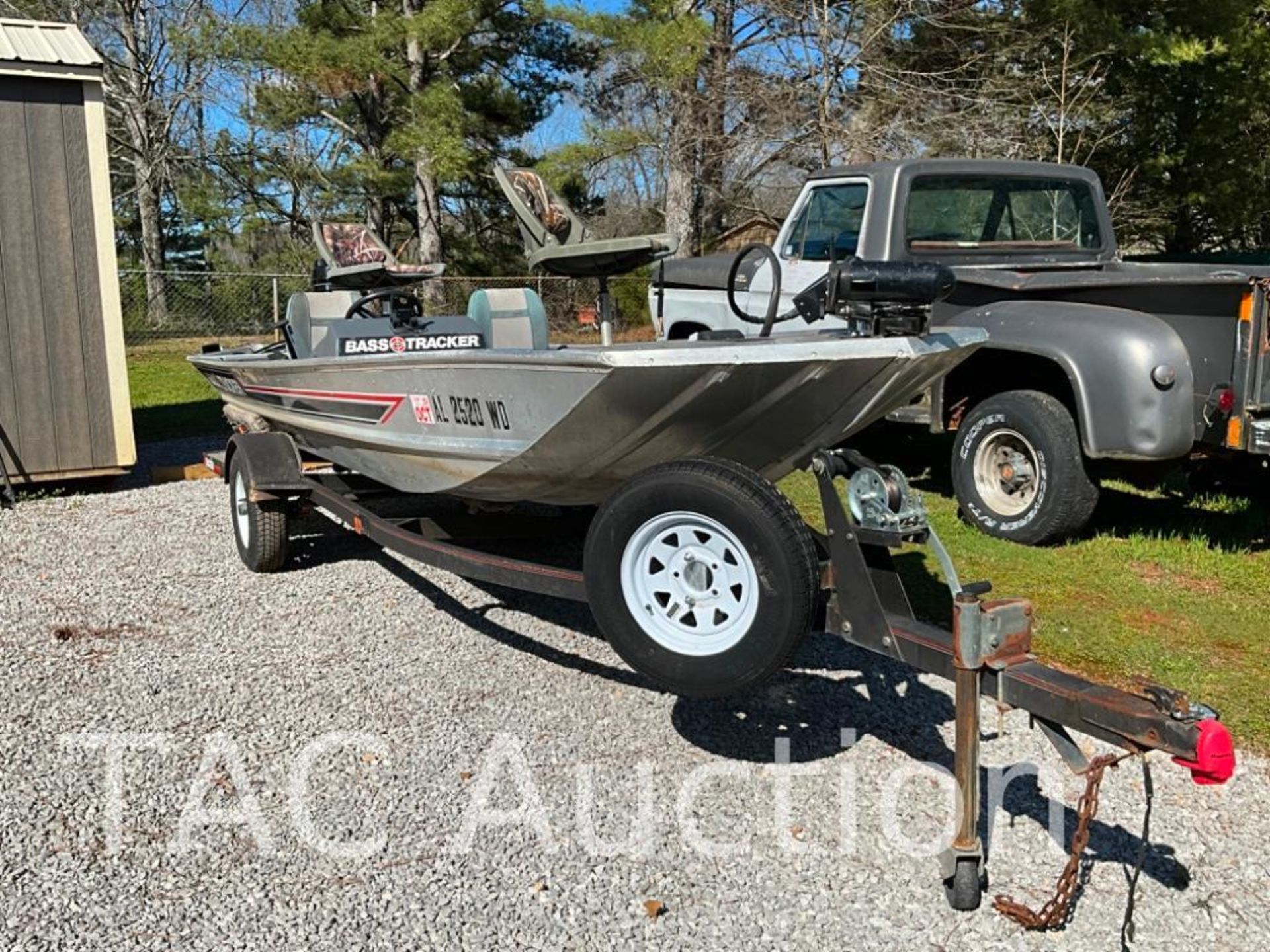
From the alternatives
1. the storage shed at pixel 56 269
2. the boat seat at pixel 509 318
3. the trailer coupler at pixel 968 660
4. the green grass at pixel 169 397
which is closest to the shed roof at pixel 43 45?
the storage shed at pixel 56 269

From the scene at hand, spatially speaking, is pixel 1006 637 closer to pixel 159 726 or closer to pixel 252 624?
pixel 159 726

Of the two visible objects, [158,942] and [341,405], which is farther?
[341,405]

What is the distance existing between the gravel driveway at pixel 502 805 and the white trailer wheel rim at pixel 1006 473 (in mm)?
2091

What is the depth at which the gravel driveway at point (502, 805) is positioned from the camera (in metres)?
2.98

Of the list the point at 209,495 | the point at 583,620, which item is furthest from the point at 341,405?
the point at 209,495

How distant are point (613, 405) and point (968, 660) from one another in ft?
4.44

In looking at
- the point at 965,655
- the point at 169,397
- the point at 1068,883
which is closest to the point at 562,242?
the point at 965,655

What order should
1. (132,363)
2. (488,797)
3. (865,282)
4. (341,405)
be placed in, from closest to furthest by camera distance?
(865,282), (488,797), (341,405), (132,363)

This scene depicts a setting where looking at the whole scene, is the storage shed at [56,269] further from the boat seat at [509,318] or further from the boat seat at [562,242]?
the boat seat at [562,242]

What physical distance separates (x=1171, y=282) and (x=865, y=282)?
305cm

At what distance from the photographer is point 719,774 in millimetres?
3811

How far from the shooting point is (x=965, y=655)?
2.93 m

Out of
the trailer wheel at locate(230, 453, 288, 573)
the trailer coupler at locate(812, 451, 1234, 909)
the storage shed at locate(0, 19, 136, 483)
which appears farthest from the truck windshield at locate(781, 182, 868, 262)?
the storage shed at locate(0, 19, 136, 483)

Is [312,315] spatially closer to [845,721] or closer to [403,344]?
[403,344]
